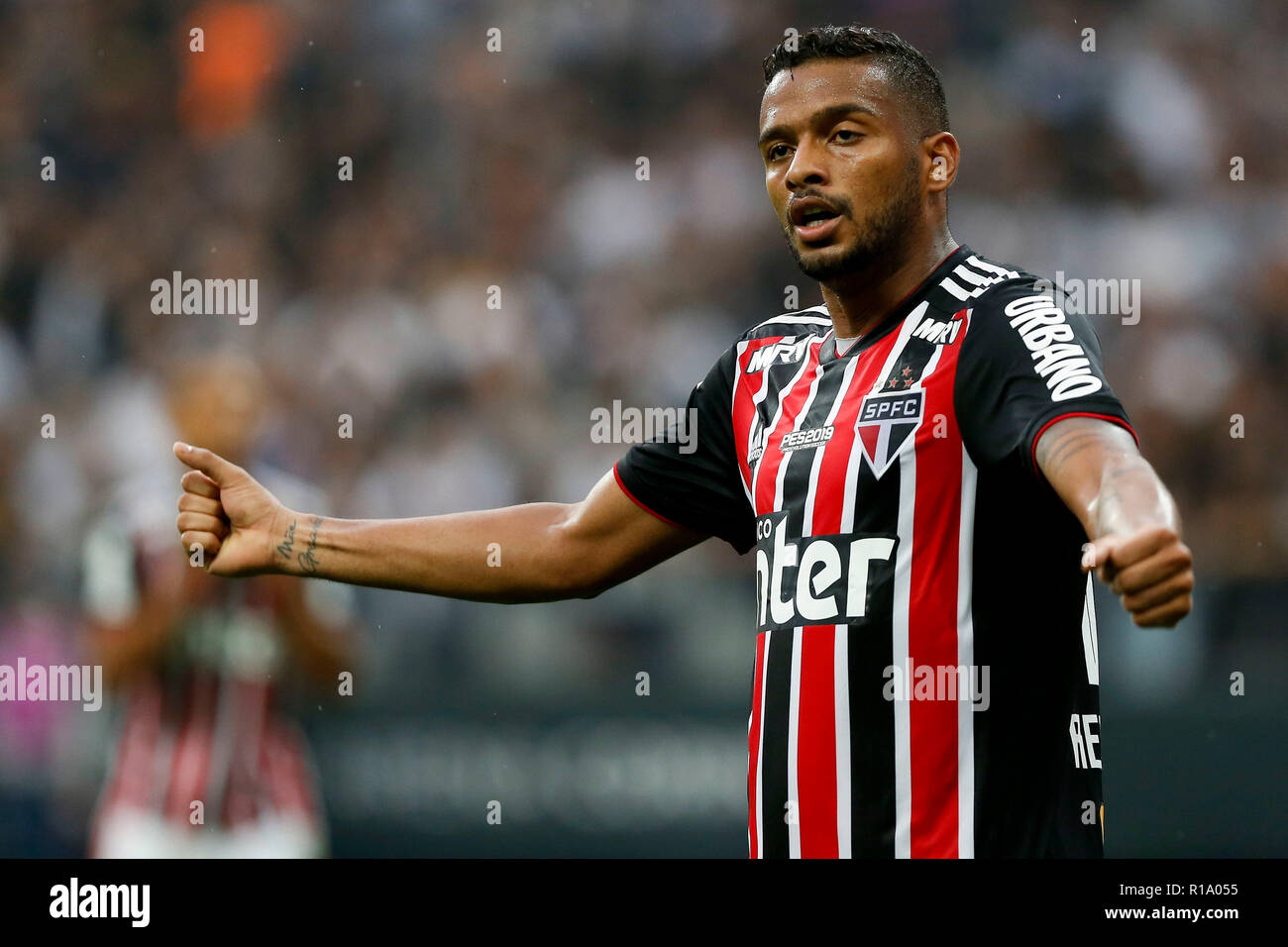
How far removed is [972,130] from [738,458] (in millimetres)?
5808

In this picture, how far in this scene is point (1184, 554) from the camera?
80.7 inches

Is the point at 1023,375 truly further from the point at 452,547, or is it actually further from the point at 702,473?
the point at 452,547

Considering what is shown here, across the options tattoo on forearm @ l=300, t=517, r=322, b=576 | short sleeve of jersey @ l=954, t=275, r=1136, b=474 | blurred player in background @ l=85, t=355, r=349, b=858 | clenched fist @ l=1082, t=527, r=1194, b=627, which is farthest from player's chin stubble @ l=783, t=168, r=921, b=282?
blurred player in background @ l=85, t=355, r=349, b=858

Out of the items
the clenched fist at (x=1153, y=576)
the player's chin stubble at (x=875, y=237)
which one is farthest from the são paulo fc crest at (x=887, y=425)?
the clenched fist at (x=1153, y=576)

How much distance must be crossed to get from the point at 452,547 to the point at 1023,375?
4.56ft

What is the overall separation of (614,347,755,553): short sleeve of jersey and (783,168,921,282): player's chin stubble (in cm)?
37

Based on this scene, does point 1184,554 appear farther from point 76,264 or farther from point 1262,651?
point 76,264

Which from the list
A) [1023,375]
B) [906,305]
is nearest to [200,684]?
[906,305]

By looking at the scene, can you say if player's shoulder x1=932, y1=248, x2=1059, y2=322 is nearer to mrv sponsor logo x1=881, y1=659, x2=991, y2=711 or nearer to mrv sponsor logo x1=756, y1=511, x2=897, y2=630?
mrv sponsor logo x1=756, y1=511, x2=897, y2=630

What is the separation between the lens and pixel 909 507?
2.78m

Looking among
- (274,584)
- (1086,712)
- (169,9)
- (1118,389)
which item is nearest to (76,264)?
(169,9)

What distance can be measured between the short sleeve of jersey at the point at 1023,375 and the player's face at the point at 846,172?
13.0 inches

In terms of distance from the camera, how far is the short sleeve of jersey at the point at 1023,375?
99.7 inches

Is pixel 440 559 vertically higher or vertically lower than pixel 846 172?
lower
